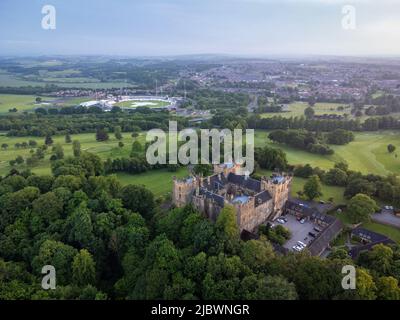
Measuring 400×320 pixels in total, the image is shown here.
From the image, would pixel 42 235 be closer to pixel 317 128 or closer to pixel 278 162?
pixel 278 162

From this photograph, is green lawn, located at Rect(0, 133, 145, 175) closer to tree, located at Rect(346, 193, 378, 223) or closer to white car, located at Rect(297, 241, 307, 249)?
white car, located at Rect(297, 241, 307, 249)

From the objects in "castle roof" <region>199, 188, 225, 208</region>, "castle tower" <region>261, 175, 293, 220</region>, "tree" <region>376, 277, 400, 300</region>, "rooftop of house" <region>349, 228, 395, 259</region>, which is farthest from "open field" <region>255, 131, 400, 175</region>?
"tree" <region>376, 277, 400, 300</region>

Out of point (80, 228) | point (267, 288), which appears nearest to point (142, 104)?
point (80, 228)

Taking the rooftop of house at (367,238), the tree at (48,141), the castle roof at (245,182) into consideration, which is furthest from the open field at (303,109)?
the rooftop of house at (367,238)

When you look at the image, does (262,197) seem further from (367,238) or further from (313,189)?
(367,238)

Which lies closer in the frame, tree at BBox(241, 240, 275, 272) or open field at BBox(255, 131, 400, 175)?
tree at BBox(241, 240, 275, 272)
